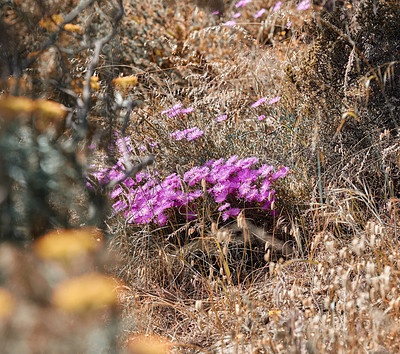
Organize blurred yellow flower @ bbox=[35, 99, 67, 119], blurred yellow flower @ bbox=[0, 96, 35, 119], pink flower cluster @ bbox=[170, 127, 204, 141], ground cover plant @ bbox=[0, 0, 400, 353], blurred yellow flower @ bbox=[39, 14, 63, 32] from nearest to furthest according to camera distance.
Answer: ground cover plant @ bbox=[0, 0, 400, 353], blurred yellow flower @ bbox=[0, 96, 35, 119], blurred yellow flower @ bbox=[35, 99, 67, 119], blurred yellow flower @ bbox=[39, 14, 63, 32], pink flower cluster @ bbox=[170, 127, 204, 141]

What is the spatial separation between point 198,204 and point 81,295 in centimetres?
145

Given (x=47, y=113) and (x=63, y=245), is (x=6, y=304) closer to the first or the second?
(x=63, y=245)

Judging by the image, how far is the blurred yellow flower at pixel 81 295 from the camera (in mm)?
733

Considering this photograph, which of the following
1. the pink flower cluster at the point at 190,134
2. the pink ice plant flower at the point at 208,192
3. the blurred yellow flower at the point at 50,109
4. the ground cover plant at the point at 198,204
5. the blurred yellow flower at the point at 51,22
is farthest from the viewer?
the pink flower cluster at the point at 190,134

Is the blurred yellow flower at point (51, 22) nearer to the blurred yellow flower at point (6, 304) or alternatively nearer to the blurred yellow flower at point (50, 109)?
the blurred yellow flower at point (50, 109)

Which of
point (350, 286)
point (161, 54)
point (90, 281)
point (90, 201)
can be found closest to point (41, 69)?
point (90, 201)

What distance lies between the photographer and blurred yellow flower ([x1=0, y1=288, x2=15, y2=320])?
739 millimetres

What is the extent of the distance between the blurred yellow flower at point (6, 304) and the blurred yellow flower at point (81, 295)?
7 centimetres

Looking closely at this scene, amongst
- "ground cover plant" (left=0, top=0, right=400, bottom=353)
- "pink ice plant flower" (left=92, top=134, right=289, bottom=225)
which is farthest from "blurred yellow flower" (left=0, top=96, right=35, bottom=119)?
"pink ice plant flower" (left=92, top=134, right=289, bottom=225)

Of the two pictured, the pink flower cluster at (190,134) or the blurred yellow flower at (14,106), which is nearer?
the blurred yellow flower at (14,106)

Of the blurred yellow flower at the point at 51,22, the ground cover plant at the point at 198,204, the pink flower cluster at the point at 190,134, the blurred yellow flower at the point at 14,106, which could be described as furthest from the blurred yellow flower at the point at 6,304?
the pink flower cluster at the point at 190,134

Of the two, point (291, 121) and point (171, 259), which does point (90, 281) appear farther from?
point (291, 121)

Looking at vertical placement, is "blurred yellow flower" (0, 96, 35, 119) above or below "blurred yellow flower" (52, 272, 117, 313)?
above

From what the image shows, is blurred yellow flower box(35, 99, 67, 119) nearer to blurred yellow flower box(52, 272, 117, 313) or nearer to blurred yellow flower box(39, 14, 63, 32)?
blurred yellow flower box(39, 14, 63, 32)
